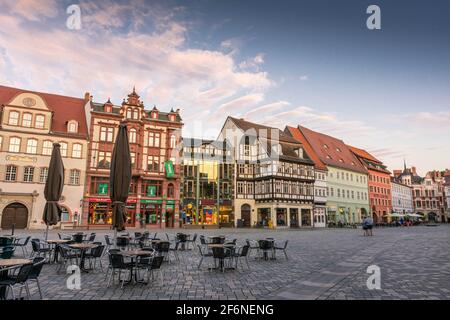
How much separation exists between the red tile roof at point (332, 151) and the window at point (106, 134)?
30768mm

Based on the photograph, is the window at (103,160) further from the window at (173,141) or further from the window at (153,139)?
the window at (173,141)

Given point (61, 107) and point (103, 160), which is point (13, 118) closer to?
point (61, 107)

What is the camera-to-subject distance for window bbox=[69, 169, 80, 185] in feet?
122

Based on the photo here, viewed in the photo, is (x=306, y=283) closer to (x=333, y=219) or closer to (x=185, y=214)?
(x=185, y=214)

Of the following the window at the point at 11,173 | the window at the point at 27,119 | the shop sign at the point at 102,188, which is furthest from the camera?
the shop sign at the point at 102,188

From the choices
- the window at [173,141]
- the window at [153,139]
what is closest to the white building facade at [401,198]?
the window at [173,141]

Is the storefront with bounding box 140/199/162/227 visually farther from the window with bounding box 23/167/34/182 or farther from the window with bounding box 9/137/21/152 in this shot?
the window with bounding box 9/137/21/152

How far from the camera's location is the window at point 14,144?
34.9m

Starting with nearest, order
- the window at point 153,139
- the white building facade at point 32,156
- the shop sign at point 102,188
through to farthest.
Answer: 1. the white building facade at point 32,156
2. the shop sign at point 102,188
3. the window at point 153,139

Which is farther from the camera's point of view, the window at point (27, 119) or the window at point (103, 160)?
the window at point (103, 160)

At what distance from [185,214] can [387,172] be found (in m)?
48.8

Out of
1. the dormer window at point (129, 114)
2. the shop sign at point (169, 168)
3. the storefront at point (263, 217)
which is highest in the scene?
the dormer window at point (129, 114)

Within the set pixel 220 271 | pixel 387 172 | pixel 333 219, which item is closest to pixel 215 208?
pixel 333 219

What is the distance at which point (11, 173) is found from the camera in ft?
113
